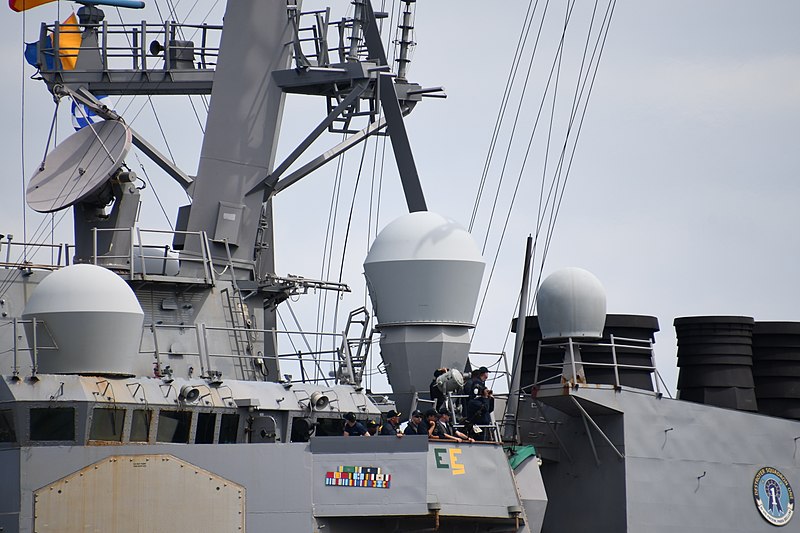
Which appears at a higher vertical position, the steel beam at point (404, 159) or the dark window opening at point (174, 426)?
the steel beam at point (404, 159)

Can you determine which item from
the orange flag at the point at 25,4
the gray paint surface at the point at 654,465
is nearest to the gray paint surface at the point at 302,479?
the gray paint surface at the point at 654,465

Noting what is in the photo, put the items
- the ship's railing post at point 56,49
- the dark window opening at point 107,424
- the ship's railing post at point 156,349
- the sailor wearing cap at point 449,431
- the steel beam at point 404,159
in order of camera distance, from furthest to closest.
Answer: the steel beam at point 404,159, the ship's railing post at point 56,49, the ship's railing post at point 156,349, the sailor wearing cap at point 449,431, the dark window opening at point 107,424

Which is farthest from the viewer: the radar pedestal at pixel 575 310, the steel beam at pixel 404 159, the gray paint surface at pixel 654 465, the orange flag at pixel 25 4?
the orange flag at pixel 25 4

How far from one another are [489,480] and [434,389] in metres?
1.88

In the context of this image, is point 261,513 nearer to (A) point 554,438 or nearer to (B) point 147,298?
(B) point 147,298

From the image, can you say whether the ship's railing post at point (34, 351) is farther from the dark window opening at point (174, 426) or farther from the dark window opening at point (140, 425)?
the dark window opening at point (174, 426)

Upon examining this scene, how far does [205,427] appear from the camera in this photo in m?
18.8

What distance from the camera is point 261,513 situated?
59.9ft

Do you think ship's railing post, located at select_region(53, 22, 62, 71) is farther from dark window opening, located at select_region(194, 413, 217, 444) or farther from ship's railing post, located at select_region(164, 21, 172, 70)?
dark window opening, located at select_region(194, 413, 217, 444)

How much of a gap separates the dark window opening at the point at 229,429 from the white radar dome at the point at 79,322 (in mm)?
1701

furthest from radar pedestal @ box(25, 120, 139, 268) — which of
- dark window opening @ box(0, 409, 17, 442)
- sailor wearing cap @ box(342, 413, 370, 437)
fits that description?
sailor wearing cap @ box(342, 413, 370, 437)

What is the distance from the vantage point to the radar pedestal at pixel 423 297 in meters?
21.2

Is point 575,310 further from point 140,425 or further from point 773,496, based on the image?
point 140,425

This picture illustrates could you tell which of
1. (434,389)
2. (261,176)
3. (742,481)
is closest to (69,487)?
(434,389)
